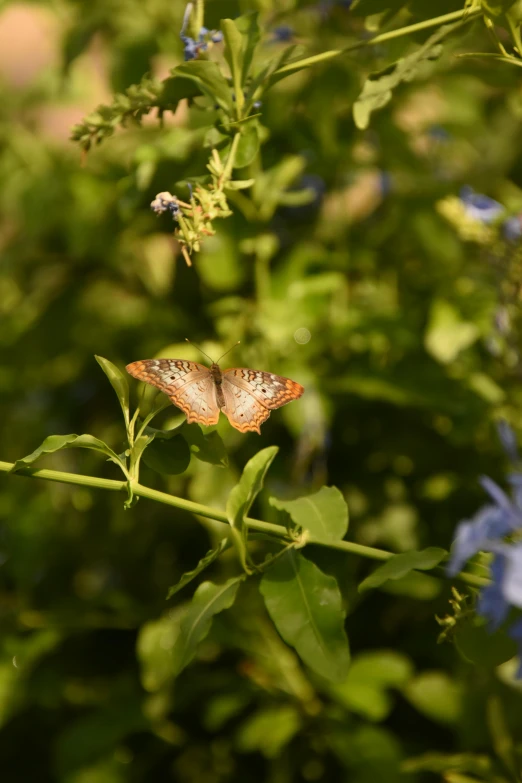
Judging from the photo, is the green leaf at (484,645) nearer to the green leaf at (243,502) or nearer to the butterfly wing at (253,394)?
the green leaf at (243,502)

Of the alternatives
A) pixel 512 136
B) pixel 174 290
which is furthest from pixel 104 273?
pixel 512 136

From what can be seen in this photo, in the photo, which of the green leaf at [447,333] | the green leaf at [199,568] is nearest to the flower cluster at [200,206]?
the green leaf at [199,568]

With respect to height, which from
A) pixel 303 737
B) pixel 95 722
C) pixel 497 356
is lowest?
pixel 303 737

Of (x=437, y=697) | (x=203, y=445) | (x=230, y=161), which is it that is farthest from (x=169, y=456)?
(x=437, y=697)

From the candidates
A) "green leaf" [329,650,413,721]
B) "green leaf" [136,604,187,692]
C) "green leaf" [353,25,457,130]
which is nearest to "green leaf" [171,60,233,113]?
"green leaf" [353,25,457,130]

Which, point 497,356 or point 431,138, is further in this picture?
point 431,138

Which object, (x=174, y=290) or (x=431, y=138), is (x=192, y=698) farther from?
(x=431, y=138)

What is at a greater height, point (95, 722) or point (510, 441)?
point (510, 441)

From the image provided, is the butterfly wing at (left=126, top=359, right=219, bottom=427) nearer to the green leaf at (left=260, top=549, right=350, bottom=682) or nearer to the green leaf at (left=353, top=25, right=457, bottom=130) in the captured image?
the green leaf at (left=260, top=549, right=350, bottom=682)
